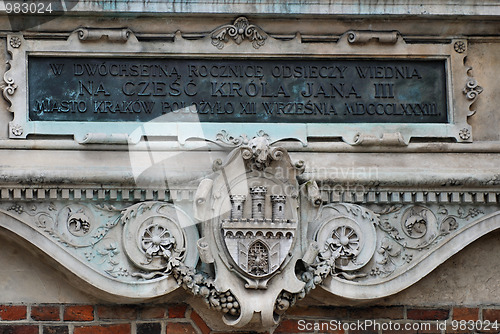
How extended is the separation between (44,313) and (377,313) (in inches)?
76.1

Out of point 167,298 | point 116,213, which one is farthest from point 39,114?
point 167,298

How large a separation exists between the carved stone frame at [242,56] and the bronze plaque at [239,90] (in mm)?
51

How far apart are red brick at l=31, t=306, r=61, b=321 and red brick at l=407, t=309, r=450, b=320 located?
2.05 m

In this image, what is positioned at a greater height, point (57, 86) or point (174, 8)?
point (174, 8)

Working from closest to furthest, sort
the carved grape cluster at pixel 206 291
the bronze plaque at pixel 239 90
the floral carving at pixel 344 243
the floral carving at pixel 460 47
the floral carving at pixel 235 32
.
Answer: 1. the carved grape cluster at pixel 206 291
2. the floral carving at pixel 344 243
3. the bronze plaque at pixel 239 90
4. the floral carving at pixel 235 32
5. the floral carving at pixel 460 47

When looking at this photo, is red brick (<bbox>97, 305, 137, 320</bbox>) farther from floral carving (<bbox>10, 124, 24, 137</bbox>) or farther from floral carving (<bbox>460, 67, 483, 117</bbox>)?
floral carving (<bbox>460, 67, 483, 117</bbox>)

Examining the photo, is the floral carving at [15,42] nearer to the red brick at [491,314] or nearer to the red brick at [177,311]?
the red brick at [177,311]

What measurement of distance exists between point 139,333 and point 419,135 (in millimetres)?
2024

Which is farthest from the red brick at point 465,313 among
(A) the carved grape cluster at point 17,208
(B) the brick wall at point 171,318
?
(A) the carved grape cluster at point 17,208

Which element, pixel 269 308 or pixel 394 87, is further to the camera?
pixel 394 87

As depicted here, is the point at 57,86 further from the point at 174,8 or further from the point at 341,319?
the point at 341,319

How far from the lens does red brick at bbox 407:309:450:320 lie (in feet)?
23.1

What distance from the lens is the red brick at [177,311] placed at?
6.90m

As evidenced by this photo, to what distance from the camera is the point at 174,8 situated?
23.1 feet
